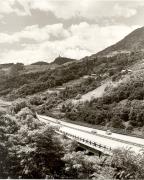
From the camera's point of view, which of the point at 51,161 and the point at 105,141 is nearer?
the point at 51,161

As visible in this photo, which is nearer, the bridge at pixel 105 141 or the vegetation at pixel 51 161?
the vegetation at pixel 51 161

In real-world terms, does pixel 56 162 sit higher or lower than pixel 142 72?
lower

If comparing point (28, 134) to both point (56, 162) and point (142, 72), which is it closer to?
point (56, 162)

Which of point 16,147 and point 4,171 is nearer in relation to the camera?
point 4,171

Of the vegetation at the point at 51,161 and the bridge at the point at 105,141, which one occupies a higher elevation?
the vegetation at the point at 51,161

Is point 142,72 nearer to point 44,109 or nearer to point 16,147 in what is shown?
point 44,109

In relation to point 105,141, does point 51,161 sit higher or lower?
higher

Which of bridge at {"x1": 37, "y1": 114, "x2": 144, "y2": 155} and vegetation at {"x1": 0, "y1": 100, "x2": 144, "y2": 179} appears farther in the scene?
bridge at {"x1": 37, "y1": 114, "x2": 144, "y2": 155}

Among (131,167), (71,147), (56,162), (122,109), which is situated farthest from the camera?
(122,109)

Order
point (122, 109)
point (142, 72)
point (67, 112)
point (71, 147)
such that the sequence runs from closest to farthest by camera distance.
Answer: point (71, 147)
point (122, 109)
point (67, 112)
point (142, 72)

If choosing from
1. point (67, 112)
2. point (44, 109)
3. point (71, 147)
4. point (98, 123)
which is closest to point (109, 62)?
point (44, 109)

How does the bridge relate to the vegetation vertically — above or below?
below
